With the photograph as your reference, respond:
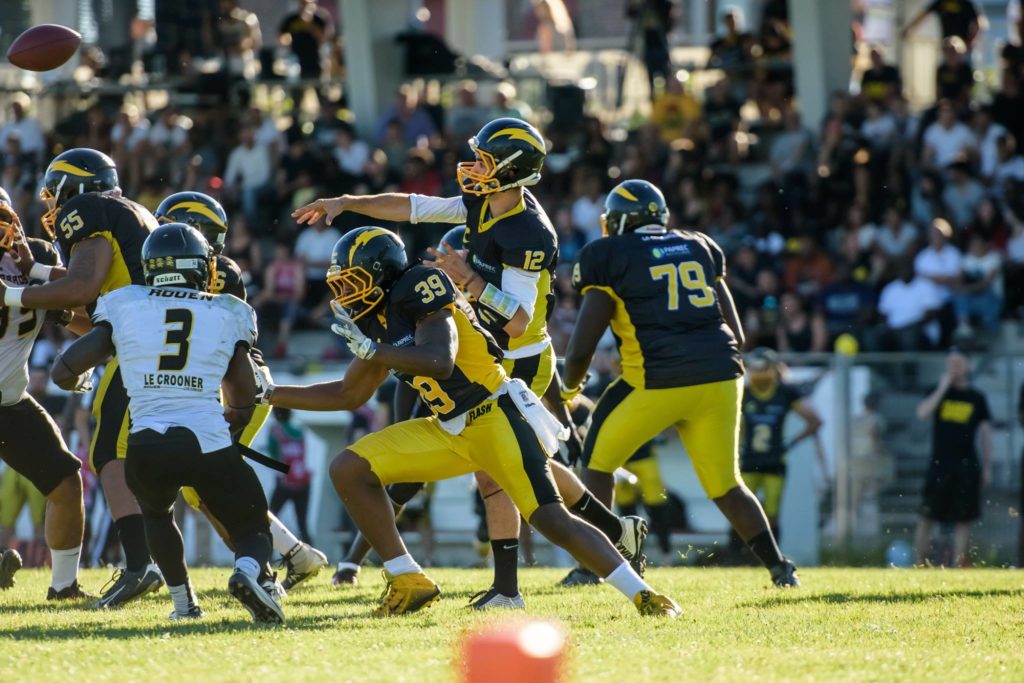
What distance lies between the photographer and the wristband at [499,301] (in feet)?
24.5

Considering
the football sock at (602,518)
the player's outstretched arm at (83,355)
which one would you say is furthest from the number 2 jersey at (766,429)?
the player's outstretched arm at (83,355)

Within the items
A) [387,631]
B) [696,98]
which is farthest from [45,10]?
[387,631]

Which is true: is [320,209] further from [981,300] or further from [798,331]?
[981,300]

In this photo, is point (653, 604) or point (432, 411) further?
point (432, 411)

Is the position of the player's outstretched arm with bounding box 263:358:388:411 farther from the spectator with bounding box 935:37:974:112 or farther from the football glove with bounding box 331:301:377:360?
the spectator with bounding box 935:37:974:112

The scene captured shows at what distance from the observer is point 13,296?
7574mm

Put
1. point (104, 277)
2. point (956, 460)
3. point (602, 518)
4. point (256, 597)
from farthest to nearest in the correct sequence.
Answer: point (956, 460) < point (602, 518) < point (104, 277) < point (256, 597)

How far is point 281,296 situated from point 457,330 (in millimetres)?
10097

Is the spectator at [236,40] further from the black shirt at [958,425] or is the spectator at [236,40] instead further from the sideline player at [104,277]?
the sideline player at [104,277]

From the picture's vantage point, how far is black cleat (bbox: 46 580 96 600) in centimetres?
803

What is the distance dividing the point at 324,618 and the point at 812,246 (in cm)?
918

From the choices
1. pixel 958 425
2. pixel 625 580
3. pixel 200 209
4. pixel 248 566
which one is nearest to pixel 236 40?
pixel 958 425

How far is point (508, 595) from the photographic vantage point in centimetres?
741

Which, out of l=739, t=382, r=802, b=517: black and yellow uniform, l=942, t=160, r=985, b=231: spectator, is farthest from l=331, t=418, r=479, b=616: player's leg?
l=942, t=160, r=985, b=231: spectator
